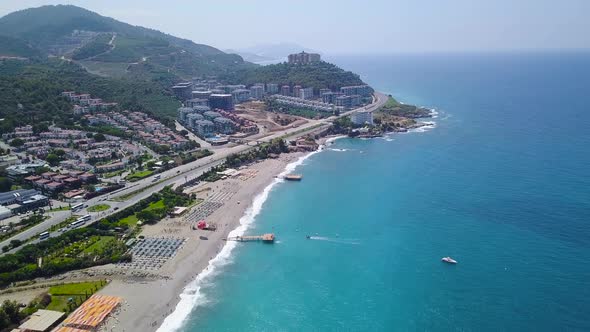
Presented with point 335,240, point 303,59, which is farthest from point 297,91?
point 335,240

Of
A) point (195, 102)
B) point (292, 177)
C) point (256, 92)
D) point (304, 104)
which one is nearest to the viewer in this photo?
point (292, 177)

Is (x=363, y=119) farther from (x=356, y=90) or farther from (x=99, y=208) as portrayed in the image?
(x=99, y=208)

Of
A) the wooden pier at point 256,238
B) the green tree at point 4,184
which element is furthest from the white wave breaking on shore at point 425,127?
the green tree at point 4,184

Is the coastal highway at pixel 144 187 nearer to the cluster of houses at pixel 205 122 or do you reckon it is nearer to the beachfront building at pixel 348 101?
the cluster of houses at pixel 205 122

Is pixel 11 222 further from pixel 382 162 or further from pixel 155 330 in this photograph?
pixel 382 162

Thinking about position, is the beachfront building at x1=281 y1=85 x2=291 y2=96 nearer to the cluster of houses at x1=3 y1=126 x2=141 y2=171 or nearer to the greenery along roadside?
the cluster of houses at x1=3 y1=126 x2=141 y2=171

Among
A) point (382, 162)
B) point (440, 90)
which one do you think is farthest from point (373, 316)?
point (440, 90)
